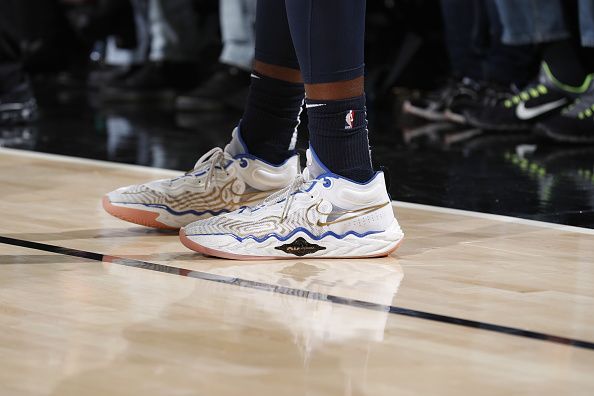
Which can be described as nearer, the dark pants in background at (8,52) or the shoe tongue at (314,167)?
the shoe tongue at (314,167)

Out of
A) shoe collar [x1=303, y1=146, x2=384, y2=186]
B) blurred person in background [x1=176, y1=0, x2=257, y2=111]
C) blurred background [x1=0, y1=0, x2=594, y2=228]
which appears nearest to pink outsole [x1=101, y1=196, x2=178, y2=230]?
shoe collar [x1=303, y1=146, x2=384, y2=186]

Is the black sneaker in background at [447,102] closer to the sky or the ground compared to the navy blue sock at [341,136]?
closer to the sky

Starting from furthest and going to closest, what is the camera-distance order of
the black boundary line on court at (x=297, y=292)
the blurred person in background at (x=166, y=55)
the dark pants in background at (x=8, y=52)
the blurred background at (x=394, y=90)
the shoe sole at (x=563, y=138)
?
1. the blurred person in background at (x=166, y=55)
2. the dark pants in background at (x=8, y=52)
3. the shoe sole at (x=563, y=138)
4. the blurred background at (x=394, y=90)
5. the black boundary line on court at (x=297, y=292)

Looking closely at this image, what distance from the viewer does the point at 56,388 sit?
894mm

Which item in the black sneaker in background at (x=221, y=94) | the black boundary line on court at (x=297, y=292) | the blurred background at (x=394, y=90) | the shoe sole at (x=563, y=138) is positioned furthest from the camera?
the black sneaker in background at (x=221, y=94)

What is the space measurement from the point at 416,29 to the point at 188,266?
107 inches

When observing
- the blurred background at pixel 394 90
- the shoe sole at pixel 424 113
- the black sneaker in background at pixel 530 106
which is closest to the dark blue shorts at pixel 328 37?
the blurred background at pixel 394 90

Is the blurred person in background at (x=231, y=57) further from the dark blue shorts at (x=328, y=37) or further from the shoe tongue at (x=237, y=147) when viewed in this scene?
the dark blue shorts at (x=328, y=37)

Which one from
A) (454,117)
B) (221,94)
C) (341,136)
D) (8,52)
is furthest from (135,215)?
(221,94)

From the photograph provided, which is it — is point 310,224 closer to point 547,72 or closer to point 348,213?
point 348,213

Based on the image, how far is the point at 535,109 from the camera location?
9.46 feet

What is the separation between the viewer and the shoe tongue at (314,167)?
4.60 ft

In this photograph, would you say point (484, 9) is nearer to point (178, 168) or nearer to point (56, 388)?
point (178, 168)

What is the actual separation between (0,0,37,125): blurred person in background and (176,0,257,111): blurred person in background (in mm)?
669
